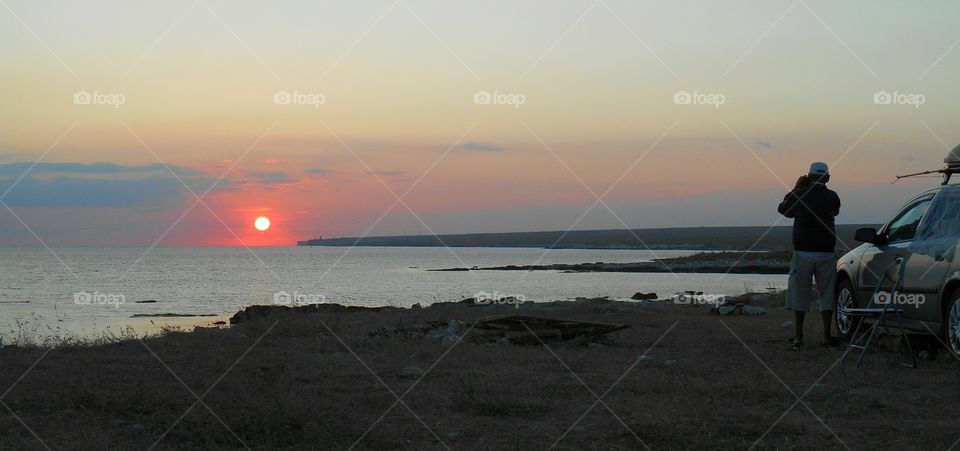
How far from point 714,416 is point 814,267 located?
5380mm

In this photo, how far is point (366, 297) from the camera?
41844 mm

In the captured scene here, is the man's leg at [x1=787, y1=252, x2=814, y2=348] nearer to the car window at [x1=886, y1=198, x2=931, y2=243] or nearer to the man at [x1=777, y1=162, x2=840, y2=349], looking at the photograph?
the man at [x1=777, y1=162, x2=840, y2=349]

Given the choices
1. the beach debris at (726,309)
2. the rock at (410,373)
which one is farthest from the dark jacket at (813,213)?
the beach debris at (726,309)

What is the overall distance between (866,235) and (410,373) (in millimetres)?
5732

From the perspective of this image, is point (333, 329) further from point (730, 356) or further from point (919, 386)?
point (919, 386)

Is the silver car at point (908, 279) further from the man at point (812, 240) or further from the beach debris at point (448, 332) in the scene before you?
the beach debris at point (448, 332)

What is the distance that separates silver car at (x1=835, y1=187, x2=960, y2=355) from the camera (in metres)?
9.24

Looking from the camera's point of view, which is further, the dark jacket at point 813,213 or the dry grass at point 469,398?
the dark jacket at point 813,213

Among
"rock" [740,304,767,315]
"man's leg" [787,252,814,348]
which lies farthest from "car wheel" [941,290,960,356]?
"rock" [740,304,767,315]

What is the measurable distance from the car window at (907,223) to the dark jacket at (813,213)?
65 cm

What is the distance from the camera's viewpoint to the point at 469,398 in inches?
295

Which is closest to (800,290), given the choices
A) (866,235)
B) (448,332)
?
(866,235)

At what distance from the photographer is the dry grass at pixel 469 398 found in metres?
6.39

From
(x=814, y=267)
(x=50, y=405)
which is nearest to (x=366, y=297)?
(x=814, y=267)
